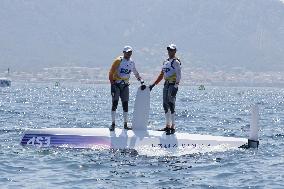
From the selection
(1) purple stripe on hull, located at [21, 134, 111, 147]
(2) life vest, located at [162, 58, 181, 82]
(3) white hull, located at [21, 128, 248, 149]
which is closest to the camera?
(3) white hull, located at [21, 128, 248, 149]

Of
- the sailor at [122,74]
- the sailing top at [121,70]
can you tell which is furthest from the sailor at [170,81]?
the sailing top at [121,70]

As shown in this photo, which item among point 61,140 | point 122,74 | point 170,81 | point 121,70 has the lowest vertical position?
point 61,140

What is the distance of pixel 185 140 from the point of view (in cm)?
1891

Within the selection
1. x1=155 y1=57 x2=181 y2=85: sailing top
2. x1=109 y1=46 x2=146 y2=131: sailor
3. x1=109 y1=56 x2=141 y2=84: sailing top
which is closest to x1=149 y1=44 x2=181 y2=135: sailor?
x1=155 y1=57 x2=181 y2=85: sailing top

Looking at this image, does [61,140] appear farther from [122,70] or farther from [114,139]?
[122,70]

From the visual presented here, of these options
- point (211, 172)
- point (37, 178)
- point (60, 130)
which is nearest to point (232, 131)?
point (60, 130)

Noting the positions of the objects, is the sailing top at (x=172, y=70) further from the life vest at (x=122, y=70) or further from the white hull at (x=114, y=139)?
the white hull at (x=114, y=139)

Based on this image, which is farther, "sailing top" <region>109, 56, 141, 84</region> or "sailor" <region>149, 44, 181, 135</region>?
"sailing top" <region>109, 56, 141, 84</region>

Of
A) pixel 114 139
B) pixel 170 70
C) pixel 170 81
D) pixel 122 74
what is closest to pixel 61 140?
pixel 114 139

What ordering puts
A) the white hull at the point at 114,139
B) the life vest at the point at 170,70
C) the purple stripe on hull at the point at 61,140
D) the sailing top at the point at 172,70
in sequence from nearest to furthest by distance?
the white hull at the point at 114,139
the purple stripe on hull at the point at 61,140
the sailing top at the point at 172,70
the life vest at the point at 170,70

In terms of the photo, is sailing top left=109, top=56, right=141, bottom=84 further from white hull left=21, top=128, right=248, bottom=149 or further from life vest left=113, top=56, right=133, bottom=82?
white hull left=21, top=128, right=248, bottom=149

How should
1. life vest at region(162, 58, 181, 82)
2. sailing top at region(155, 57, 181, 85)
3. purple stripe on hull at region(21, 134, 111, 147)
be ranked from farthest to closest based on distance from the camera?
life vest at region(162, 58, 181, 82), sailing top at region(155, 57, 181, 85), purple stripe on hull at region(21, 134, 111, 147)

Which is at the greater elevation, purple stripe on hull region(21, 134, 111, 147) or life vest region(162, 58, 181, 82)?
life vest region(162, 58, 181, 82)

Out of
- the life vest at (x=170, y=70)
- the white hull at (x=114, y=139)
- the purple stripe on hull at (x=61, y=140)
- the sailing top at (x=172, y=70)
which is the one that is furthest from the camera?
the life vest at (x=170, y=70)
